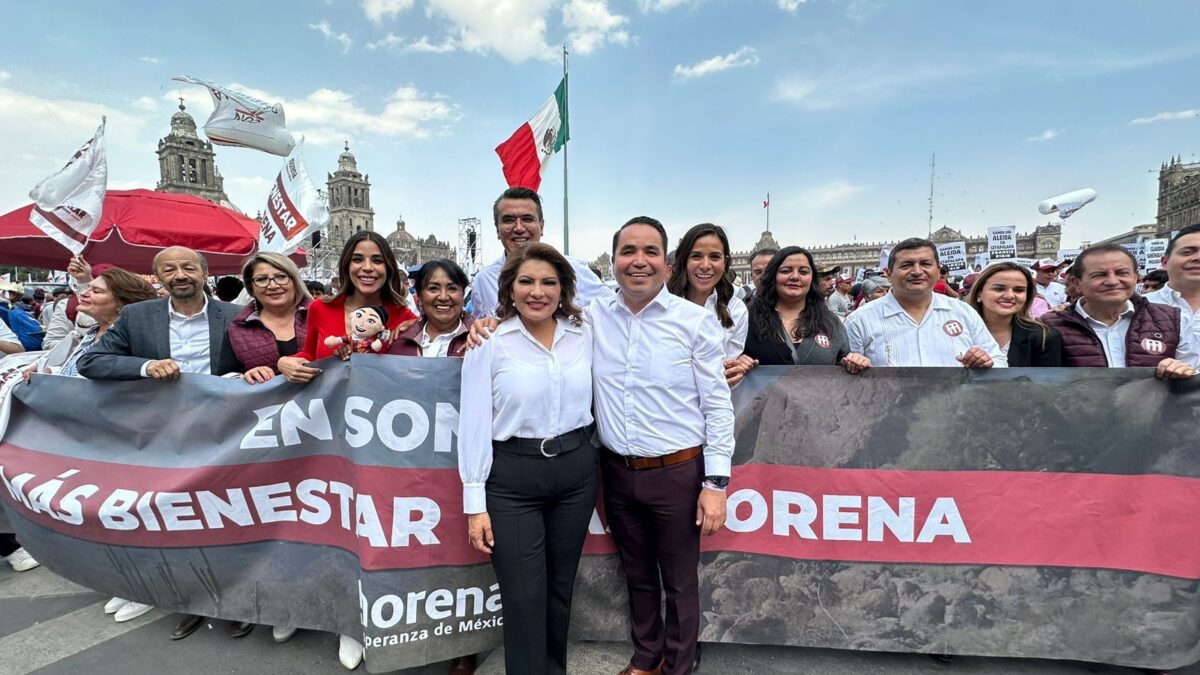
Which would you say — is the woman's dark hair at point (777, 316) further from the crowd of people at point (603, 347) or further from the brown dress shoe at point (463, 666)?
the brown dress shoe at point (463, 666)

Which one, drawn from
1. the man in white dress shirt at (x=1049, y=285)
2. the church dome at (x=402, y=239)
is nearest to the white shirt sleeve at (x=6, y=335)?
the man in white dress shirt at (x=1049, y=285)

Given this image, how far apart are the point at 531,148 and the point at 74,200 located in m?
4.63

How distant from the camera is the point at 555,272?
209cm

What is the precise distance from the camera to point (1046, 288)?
9.03 metres

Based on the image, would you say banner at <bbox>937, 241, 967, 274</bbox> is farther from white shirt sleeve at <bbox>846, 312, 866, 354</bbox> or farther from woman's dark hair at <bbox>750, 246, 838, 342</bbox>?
woman's dark hair at <bbox>750, 246, 838, 342</bbox>

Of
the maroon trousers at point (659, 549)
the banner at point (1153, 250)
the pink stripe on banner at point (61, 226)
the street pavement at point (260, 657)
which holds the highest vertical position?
the banner at point (1153, 250)

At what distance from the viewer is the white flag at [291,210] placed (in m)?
6.42

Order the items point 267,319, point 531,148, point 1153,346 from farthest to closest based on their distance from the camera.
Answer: point 531,148
point 267,319
point 1153,346

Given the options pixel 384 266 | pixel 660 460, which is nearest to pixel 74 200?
pixel 384 266

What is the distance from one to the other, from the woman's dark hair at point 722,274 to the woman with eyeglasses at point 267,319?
2.19 m

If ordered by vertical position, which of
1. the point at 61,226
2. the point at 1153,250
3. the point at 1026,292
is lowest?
the point at 1026,292

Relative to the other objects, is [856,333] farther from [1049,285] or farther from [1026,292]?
[1049,285]

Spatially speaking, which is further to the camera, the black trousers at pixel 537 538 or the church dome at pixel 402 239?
the church dome at pixel 402 239

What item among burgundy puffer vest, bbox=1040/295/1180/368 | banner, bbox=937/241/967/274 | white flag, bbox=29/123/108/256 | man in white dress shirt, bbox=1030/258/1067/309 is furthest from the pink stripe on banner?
banner, bbox=937/241/967/274
